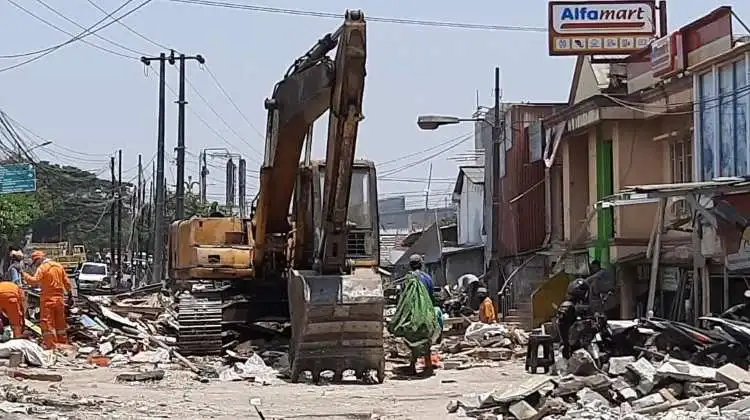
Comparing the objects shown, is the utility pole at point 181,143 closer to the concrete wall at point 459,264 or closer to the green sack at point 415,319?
the concrete wall at point 459,264

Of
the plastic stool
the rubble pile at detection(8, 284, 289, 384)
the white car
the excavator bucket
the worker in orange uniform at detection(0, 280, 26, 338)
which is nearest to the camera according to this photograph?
the excavator bucket

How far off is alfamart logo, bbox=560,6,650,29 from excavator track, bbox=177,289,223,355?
16.4 m

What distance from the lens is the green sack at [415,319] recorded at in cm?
1736

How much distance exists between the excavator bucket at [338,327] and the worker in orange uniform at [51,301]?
6.06 m

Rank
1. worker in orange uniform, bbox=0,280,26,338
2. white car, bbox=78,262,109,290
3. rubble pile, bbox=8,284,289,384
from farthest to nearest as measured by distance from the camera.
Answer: white car, bbox=78,262,109,290
worker in orange uniform, bbox=0,280,26,338
rubble pile, bbox=8,284,289,384

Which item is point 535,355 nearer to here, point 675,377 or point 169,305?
point 675,377

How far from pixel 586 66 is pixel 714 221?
13924 mm

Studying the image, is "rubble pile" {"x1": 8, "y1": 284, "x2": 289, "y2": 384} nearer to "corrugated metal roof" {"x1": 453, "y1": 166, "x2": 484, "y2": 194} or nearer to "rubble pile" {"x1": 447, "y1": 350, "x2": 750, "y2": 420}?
"rubble pile" {"x1": 447, "y1": 350, "x2": 750, "y2": 420}

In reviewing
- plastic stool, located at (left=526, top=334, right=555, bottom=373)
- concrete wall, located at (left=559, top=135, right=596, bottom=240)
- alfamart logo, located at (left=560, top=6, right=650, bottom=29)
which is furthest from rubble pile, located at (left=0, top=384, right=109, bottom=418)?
alfamart logo, located at (left=560, top=6, right=650, bottom=29)

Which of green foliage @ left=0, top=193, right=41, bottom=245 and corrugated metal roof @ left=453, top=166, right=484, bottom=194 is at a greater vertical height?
corrugated metal roof @ left=453, top=166, right=484, bottom=194

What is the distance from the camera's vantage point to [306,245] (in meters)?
18.5

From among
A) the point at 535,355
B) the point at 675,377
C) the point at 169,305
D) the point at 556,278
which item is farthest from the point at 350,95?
the point at 556,278

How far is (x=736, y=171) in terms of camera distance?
20734 mm

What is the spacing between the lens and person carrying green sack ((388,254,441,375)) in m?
17.4
